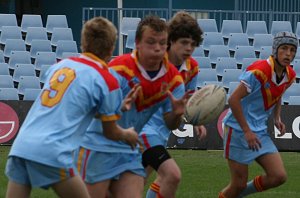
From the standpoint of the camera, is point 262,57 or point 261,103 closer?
point 261,103

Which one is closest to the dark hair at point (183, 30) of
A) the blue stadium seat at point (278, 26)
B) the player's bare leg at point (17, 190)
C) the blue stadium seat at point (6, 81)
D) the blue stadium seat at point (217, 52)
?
the player's bare leg at point (17, 190)

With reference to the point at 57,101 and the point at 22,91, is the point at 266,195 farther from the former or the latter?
the point at 22,91

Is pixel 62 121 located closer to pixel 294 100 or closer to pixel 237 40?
pixel 294 100

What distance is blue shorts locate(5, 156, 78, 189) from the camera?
6.75m

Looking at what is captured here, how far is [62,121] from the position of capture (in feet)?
22.2

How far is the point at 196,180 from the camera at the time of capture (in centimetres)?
1354

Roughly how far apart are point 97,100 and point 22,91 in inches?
522

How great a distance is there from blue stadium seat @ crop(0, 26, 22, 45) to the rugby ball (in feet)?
42.2

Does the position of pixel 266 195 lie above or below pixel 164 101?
below

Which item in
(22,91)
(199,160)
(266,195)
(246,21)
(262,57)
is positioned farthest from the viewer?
(246,21)

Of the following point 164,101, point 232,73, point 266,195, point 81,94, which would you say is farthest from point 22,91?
point 81,94

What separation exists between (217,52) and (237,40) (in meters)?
0.74

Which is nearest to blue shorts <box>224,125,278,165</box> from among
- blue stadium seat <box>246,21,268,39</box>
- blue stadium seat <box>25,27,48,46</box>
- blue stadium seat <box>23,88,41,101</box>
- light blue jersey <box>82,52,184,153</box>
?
light blue jersey <box>82,52,184,153</box>

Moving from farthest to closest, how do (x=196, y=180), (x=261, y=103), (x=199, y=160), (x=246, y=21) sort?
(x=246, y=21) → (x=199, y=160) → (x=196, y=180) → (x=261, y=103)
